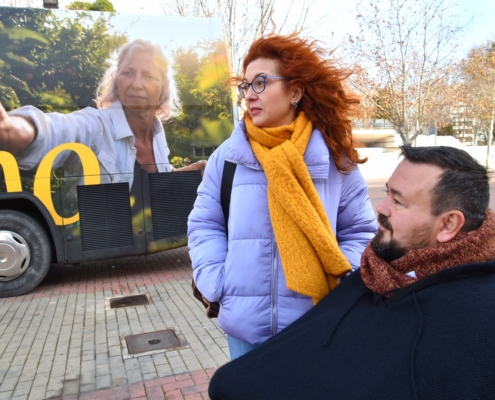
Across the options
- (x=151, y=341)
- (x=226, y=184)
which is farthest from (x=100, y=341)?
(x=226, y=184)

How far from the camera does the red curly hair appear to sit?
6.11 feet

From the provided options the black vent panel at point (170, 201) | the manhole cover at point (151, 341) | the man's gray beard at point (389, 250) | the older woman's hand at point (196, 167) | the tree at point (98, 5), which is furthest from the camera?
the tree at point (98, 5)

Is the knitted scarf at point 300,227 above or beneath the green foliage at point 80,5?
beneath

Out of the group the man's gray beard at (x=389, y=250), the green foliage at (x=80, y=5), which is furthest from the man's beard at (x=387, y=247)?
the green foliage at (x=80, y=5)

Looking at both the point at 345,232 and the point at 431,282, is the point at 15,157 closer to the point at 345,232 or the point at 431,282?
the point at 345,232

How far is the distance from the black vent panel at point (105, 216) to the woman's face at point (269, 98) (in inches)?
188

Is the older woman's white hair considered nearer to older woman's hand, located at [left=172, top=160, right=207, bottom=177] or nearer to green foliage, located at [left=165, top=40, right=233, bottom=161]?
Result: green foliage, located at [left=165, top=40, right=233, bottom=161]

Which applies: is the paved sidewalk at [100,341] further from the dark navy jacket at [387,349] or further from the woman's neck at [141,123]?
the dark navy jacket at [387,349]

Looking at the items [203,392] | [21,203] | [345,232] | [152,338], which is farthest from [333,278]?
[21,203]

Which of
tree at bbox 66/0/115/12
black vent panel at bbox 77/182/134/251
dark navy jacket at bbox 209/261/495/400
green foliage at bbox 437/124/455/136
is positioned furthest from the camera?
green foliage at bbox 437/124/455/136

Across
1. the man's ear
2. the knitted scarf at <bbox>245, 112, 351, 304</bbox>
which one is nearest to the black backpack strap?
the knitted scarf at <bbox>245, 112, 351, 304</bbox>

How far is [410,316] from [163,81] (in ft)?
18.8

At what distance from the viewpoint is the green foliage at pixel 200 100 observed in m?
6.67

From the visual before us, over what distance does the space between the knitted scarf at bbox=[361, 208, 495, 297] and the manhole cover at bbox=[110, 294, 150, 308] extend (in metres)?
4.66
